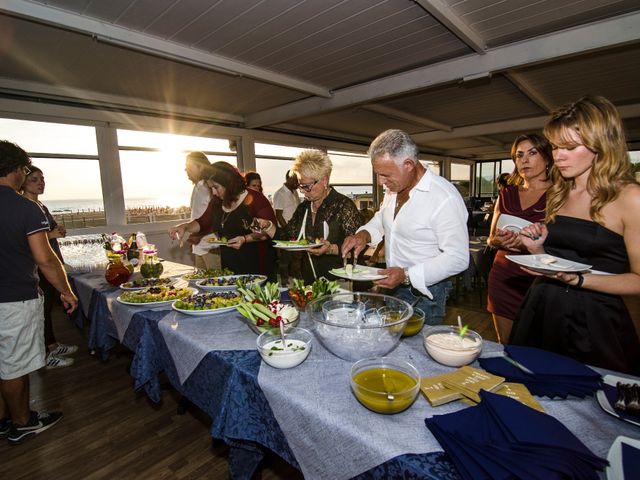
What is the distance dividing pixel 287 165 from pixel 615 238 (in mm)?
7954

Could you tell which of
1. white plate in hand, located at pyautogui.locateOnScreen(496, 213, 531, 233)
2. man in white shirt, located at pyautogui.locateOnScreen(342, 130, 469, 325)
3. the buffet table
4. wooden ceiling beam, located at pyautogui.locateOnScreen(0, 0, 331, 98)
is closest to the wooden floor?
the buffet table

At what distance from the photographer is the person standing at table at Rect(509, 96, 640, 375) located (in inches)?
46.0

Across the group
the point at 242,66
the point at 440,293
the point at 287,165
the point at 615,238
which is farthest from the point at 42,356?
the point at 287,165

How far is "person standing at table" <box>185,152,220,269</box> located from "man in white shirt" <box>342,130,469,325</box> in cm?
209

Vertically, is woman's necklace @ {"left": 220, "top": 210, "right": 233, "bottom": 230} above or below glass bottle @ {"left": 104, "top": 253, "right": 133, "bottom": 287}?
above

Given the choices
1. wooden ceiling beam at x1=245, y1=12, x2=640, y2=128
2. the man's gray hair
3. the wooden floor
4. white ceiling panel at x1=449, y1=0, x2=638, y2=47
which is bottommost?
the wooden floor

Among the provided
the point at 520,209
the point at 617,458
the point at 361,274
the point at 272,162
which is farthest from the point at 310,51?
the point at 272,162

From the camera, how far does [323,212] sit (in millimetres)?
2246

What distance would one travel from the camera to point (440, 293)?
5.19 feet

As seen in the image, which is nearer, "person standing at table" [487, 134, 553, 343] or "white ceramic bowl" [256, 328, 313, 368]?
"white ceramic bowl" [256, 328, 313, 368]

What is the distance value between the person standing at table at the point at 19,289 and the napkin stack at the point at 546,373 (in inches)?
90.4

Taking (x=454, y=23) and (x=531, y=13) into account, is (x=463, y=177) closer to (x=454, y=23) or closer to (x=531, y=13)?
(x=531, y=13)

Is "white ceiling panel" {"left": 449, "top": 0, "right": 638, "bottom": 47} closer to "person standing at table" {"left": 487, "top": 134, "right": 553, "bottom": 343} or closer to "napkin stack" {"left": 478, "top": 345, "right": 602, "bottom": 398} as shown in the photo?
"person standing at table" {"left": 487, "top": 134, "right": 553, "bottom": 343}

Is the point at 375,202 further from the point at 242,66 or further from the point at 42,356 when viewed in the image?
the point at 42,356
